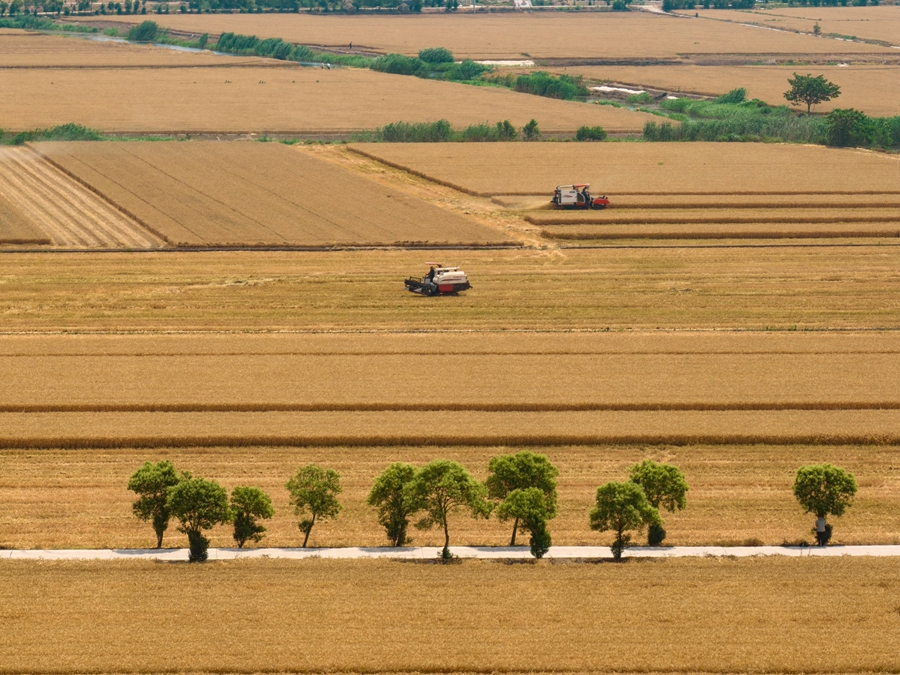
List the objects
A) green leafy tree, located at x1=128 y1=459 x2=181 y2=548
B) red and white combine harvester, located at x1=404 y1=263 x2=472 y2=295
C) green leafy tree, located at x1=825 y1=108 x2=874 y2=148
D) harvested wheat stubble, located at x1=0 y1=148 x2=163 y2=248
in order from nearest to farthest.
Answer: green leafy tree, located at x1=128 y1=459 x2=181 y2=548 < red and white combine harvester, located at x1=404 y1=263 x2=472 y2=295 < harvested wheat stubble, located at x1=0 y1=148 x2=163 y2=248 < green leafy tree, located at x1=825 y1=108 x2=874 y2=148

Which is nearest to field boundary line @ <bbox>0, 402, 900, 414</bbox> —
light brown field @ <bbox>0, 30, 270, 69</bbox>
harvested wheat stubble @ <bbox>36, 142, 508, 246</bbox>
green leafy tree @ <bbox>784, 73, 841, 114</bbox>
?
harvested wheat stubble @ <bbox>36, 142, 508, 246</bbox>

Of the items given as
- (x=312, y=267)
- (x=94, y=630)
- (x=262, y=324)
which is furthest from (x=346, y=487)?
(x=312, y=267)

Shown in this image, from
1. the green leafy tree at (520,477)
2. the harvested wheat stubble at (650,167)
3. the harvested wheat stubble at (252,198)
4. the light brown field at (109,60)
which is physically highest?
the light brown field at (109,60)

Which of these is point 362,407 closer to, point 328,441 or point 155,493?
point 328,441

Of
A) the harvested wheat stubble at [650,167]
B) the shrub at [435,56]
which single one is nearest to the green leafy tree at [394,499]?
the harvested wheat stubble at [650,167]

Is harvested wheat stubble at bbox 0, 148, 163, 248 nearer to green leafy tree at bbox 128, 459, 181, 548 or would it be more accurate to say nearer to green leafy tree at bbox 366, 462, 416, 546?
green leafy tree at bbox 128, 459, 181, 548

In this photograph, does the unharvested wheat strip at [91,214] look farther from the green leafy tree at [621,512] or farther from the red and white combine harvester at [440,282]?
the green leafy tree at [621,512]
